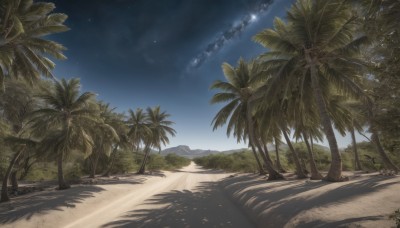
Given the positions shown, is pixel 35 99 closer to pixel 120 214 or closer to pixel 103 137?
pixel 103 137

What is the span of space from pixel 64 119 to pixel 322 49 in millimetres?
18963

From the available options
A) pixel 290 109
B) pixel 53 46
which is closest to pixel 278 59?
pixel 290 109

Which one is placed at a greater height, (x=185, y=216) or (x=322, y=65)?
(x=322, y=65)

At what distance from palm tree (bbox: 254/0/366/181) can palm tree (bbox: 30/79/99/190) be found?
14.2m

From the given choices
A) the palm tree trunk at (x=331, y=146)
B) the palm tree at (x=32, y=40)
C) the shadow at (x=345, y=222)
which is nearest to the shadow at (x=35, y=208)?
the palm tree at (x=32, y=40)

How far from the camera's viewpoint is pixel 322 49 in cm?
1225

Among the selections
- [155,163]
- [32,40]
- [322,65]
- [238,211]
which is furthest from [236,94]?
[155,163]

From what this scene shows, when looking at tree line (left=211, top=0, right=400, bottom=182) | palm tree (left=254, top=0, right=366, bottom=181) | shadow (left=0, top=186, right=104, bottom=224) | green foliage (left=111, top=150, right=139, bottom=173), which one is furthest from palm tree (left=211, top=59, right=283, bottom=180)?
green foliage (left=111, top=150, right=139, bottom=173)

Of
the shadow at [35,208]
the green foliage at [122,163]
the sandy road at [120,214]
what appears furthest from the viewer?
the green foliage at [122,163]

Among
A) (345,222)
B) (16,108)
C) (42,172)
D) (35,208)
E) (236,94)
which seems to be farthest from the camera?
(42,172)

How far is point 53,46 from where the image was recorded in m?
13.4

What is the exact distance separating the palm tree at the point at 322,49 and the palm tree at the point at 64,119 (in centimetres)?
1421

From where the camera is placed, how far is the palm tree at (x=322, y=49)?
1100cm

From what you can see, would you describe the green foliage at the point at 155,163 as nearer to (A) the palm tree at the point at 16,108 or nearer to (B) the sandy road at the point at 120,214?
(A) the palm tree at the point at 16,108
